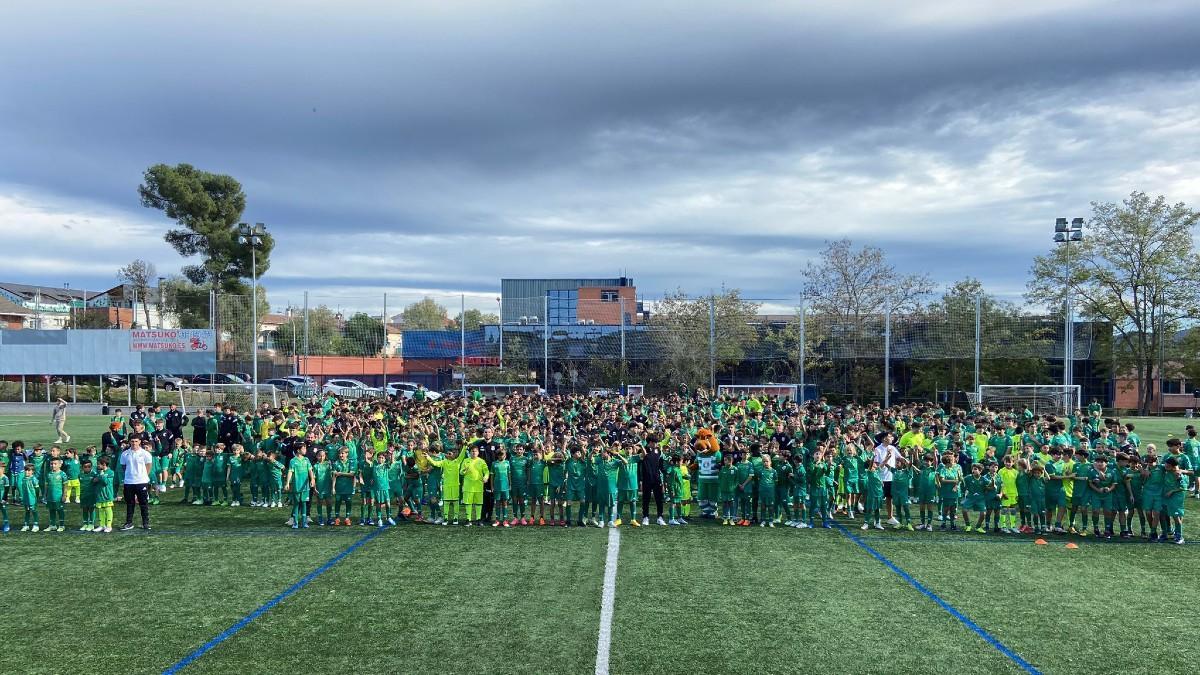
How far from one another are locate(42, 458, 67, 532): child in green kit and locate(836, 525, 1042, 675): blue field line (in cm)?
1350

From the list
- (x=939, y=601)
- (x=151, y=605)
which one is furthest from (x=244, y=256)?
(x=939, y=601)

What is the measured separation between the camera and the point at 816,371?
1487 inches

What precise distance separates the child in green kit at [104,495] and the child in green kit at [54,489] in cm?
53

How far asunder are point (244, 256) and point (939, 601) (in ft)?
177

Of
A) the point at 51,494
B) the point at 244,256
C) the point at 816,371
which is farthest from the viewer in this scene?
the point at 244,256

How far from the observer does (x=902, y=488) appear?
13555 millimetres

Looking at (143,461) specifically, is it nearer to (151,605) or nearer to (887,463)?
(151,605)

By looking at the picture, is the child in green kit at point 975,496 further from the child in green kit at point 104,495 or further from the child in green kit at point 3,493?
the child in green kit at point 3,493

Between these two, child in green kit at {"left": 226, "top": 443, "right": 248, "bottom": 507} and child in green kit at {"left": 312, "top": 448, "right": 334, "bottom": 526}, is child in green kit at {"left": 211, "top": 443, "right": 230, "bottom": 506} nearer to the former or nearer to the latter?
child in green kit at {"left": 226, "top": 443, "right": 248, "bottom": 507}

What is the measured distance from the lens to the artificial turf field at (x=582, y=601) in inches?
292

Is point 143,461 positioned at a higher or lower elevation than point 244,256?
lower

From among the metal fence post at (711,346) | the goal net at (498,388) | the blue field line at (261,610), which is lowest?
the blue field line at (261,610)

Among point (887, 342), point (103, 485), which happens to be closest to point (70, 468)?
point (103, 485)

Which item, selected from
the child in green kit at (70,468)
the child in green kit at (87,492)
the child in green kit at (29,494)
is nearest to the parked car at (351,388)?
the child in green kit at (70,468)
